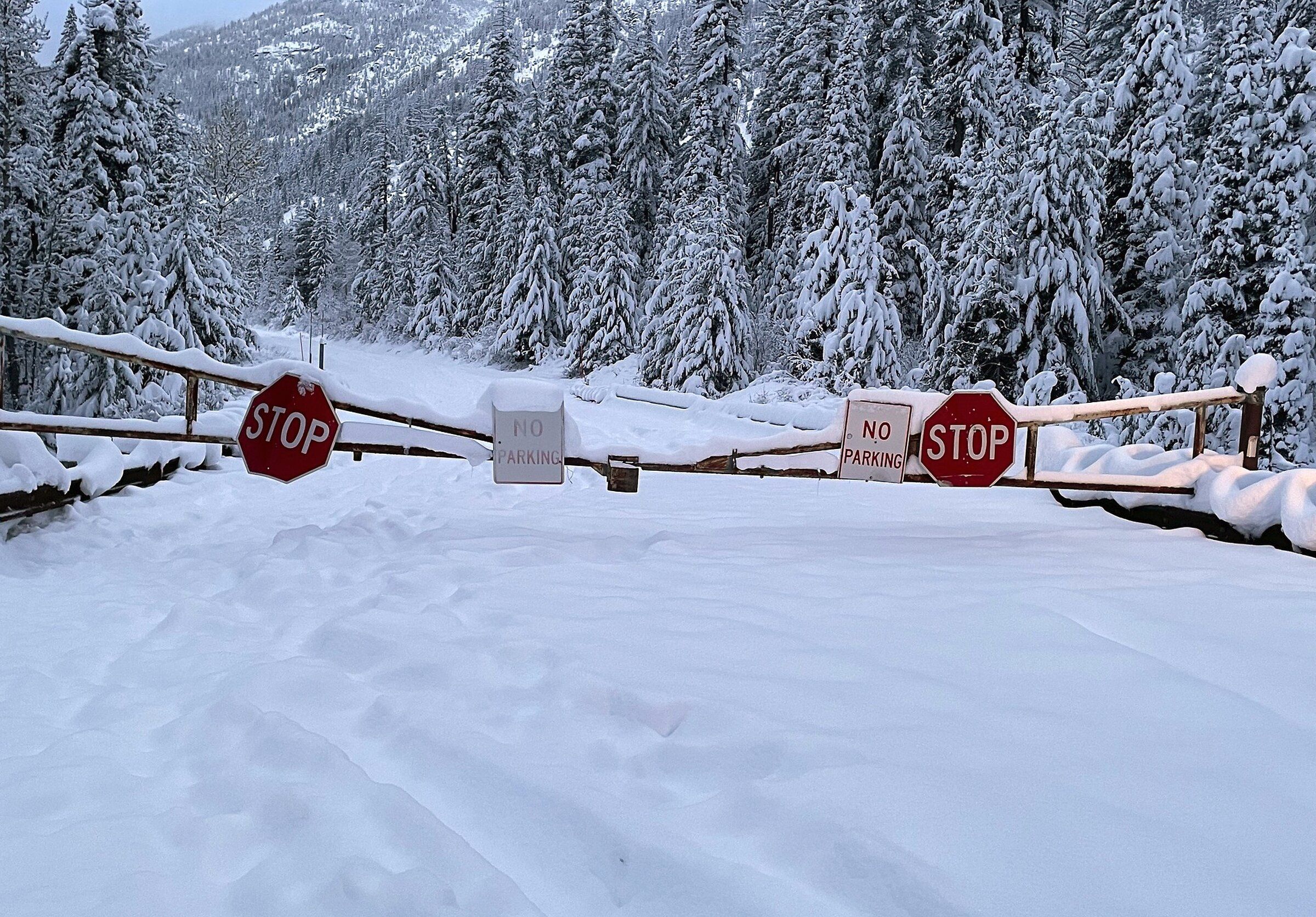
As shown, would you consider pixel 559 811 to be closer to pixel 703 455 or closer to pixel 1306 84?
pixel 703 455

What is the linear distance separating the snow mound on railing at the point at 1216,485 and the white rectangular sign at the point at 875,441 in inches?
68.6

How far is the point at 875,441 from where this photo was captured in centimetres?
547

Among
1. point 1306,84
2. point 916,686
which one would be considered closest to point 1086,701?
point 916,686

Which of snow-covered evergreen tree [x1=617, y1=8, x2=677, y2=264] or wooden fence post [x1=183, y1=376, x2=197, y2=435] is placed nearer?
wooden fence post [x1=183, y1=376, x2=197, y2=435]

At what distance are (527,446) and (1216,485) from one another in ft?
14.7

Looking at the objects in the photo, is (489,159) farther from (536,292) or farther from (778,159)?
(778,159)

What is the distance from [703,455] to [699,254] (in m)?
17.6

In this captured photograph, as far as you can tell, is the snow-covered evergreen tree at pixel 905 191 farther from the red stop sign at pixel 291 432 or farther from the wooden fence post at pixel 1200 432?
the red stop sign at pixel 291 432

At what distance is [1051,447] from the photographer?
7.04m

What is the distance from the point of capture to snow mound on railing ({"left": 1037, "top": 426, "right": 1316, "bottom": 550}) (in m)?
4.89

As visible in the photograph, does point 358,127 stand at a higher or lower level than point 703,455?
higher

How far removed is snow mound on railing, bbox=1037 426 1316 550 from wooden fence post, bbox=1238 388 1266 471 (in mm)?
72

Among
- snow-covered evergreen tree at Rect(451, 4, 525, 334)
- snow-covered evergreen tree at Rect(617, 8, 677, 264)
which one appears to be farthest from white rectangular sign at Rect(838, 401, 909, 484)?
snow-covered evergreen tree at Rect(451, 4, 525, 334)

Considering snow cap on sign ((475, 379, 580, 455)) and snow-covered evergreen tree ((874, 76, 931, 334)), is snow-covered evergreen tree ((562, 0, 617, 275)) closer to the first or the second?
snow-covered evergreen tree ((874, 76, 931, 334))
